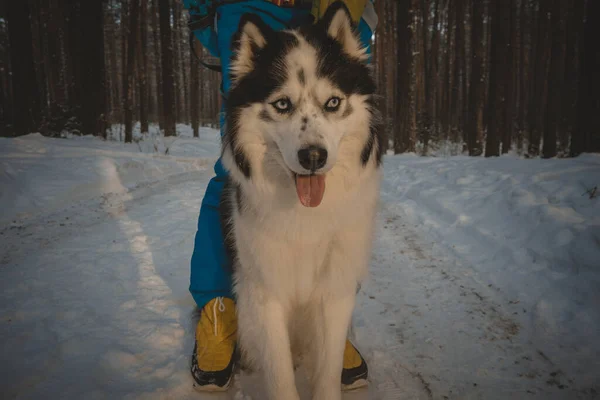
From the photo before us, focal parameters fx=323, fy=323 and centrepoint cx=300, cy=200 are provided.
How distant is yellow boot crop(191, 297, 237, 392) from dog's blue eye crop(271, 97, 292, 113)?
113 centimetres

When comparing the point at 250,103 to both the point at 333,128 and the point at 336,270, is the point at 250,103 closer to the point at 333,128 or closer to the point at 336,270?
the point at 333,128

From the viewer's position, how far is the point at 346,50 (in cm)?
164

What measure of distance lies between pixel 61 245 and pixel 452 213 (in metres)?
4.13

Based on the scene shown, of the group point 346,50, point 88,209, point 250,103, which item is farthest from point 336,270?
point 88,209

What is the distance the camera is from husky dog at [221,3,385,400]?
151cm

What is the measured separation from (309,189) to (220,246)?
2.62 ft

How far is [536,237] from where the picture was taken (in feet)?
9.01

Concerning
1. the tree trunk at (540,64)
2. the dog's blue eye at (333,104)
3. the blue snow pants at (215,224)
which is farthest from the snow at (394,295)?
the tree trunk at (540,64)

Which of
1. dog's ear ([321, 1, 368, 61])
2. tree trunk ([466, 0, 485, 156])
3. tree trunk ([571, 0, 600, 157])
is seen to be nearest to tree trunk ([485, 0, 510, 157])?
tree trunk ([466, 0, 485, 156])

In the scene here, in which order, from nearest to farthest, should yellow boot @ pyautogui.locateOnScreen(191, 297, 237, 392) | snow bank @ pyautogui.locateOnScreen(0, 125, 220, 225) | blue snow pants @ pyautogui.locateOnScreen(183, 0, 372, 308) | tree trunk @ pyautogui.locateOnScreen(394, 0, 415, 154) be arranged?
yellow boot @ pyautogui.locateOnScreen(191, 297, 237, 392) → blue snow pants @ pyautogui.locateOnScreen(183, 0, 372, 308) → snow bank @ pyautogui.locateOnScreen(0, 125, 220, 225) → tree trunk @ pyautogui.locateOnScreen(394, 0, 415, 154)

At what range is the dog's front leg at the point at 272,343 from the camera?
1514 millimetres

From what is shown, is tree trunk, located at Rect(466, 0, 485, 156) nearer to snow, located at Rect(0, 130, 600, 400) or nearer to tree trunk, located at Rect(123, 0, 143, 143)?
snow, located at Rect(0, 130, 600, 400)

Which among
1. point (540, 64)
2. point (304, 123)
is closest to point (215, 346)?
point (304, 123)

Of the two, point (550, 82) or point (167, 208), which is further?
point (550, 82)
